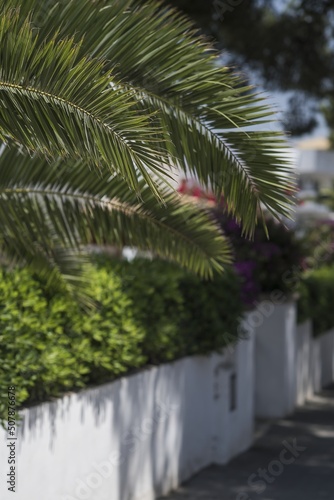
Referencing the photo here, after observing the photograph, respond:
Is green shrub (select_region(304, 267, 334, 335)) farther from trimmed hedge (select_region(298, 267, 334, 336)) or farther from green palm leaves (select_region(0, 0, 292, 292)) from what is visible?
green palm leaves (select_region(0, 0, 292, 292))

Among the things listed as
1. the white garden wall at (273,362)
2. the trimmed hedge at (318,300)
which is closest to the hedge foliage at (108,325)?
the white garden wall at (273,362)

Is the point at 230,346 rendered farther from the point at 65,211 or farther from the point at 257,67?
the point at 257,67

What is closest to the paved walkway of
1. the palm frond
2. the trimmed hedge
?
the trimmed hedge

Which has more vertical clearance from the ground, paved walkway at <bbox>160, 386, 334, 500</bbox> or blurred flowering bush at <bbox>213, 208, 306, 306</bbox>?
blurred flowering bush at <bbox>213, 208, 306, 306</bbox>

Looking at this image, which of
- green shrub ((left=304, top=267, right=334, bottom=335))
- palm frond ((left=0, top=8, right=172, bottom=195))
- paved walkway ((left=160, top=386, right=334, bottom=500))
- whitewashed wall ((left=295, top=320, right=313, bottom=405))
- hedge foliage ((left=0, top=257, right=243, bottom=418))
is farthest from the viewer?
green shrub ((left=304, top=267, right=334, bottom=335))

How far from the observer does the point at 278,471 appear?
9438 millimetres

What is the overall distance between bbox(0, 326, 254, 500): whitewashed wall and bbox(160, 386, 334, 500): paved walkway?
0.22 metres

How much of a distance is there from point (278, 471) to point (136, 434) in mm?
Answer: 2391

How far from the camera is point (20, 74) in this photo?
4570 millimetres

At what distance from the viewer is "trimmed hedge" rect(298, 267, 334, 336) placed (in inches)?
573

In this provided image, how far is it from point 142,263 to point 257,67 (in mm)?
9197

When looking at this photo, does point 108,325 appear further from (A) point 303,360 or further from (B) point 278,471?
(A) point 303,360

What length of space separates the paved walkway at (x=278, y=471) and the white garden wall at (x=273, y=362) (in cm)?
59

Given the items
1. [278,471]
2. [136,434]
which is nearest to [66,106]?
[136,434]
